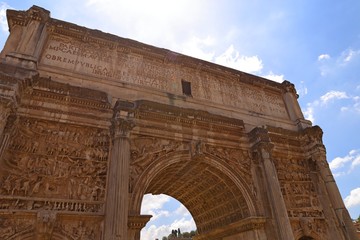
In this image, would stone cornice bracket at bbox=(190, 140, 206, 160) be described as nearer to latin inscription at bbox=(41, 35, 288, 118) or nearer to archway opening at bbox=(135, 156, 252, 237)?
archway opening at bbox=(135, 156, 252, 237)

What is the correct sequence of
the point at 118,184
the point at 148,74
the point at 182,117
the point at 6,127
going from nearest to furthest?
the point at 6,127
the point at 118,184
the point at 182,117
the point at 148,74

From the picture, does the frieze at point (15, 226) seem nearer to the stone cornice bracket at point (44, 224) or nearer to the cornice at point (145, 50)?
the stone cornice bracket at point (44, 224)

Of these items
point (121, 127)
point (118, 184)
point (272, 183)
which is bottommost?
point (118, 184)

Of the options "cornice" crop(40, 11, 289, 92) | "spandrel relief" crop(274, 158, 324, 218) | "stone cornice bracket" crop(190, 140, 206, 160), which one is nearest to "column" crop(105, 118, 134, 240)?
"stone cornice bracket" crop(190, 140, 206, 160)

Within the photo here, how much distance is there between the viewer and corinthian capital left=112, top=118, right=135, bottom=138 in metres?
7.44

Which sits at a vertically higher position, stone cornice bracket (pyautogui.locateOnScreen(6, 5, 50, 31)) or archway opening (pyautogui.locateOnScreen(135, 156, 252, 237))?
stone cornice bracket (pyautogui.locateOnScreen(6, 5, 50, 31))

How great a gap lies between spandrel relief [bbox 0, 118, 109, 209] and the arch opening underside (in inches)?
79.7

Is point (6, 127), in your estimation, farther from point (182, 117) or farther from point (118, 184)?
point (182, 117)

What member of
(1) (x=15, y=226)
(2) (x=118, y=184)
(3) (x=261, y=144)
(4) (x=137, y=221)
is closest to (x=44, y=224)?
(1) (x=15, y=226)

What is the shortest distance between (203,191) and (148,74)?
16.2 ft

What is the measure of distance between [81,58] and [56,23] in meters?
1.52

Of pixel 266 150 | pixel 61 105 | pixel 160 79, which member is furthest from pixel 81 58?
pixel 266 150

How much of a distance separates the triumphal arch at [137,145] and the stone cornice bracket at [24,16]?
3 centimetres

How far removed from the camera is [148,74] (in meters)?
9.84
